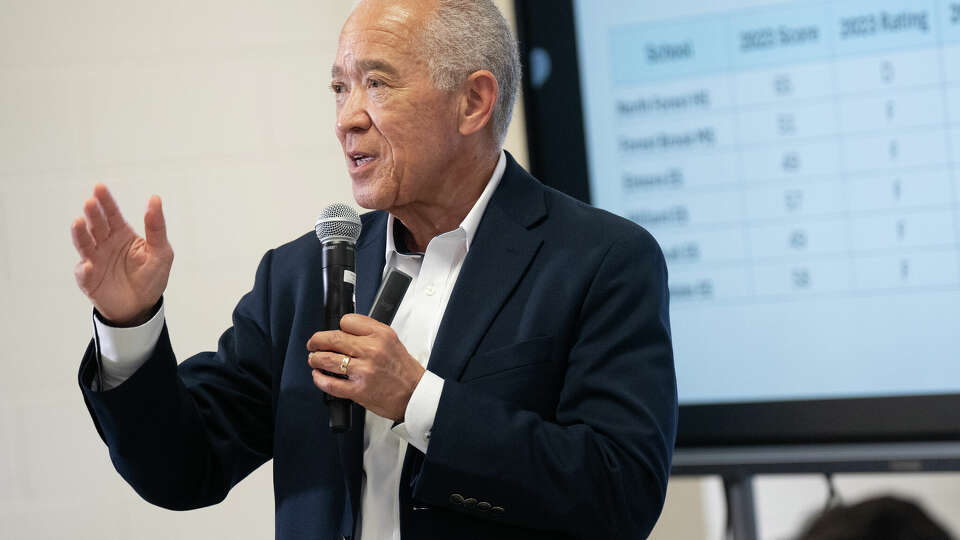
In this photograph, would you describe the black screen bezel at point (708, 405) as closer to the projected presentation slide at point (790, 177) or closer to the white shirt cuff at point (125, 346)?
the projected presentation slide at point (790, 177)

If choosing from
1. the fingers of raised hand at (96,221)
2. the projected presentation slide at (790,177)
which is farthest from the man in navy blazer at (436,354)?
the projected presentation slide at (790,177)

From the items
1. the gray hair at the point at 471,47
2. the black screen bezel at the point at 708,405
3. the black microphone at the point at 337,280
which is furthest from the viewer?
the black screen bezel at the point at 708,405

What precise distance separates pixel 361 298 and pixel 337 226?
211 millimetres

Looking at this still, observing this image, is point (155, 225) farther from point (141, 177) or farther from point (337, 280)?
point (141, 177)

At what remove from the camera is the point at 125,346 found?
1443mm

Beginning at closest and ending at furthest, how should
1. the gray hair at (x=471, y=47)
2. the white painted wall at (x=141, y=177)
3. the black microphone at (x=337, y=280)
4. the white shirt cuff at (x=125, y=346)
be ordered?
the black microphone at (x=337, y=280), the white shirt cuff at (x=125, y=346), the gray hair at (x=471, y=47), the white painted wall at (x=141, y=177)

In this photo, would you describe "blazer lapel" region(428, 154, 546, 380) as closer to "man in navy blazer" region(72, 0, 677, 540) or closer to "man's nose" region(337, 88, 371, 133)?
"man in navy blazer" region(72, 0, 677, 540)

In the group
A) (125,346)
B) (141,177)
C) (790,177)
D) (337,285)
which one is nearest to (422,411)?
(337,285)

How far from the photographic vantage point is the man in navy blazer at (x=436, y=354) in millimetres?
1345

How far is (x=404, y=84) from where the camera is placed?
1536 millimetres

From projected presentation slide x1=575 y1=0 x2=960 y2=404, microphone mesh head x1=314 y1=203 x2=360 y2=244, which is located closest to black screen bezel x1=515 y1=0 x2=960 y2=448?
projected presentation slide x1=575 y1=0 x2=960 y2=404

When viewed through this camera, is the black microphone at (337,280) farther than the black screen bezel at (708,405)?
No

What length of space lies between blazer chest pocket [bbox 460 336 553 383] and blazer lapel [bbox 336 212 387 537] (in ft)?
0.59

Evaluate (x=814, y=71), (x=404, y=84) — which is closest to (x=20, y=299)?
(x=404, y=84)
